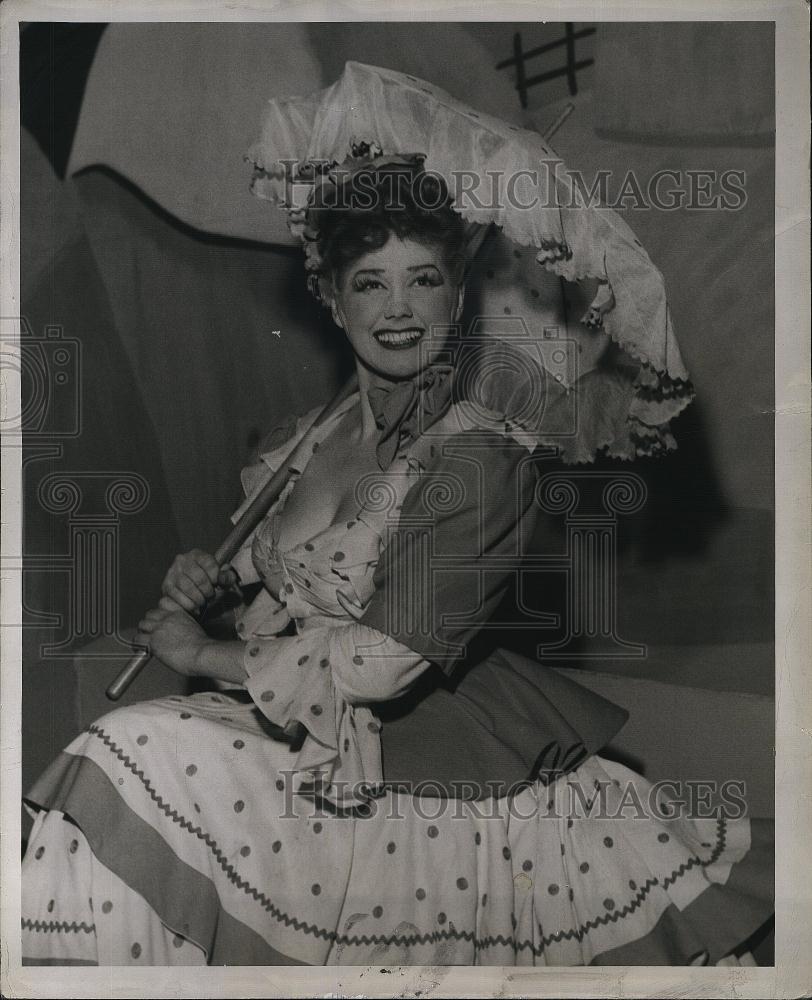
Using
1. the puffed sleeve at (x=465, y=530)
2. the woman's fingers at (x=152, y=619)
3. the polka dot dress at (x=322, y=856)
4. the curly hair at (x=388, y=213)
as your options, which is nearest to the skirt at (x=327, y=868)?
the polka dot dress at (x=322, y=856)

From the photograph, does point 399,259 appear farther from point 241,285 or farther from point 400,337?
point 241,285

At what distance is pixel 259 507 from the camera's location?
258 centimetres

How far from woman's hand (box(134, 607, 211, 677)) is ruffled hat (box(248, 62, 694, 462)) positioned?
0.86 meters

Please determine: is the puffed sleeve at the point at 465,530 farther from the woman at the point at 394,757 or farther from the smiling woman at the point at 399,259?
the smiling woman at the point at 399,259

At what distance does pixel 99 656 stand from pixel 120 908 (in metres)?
0.57

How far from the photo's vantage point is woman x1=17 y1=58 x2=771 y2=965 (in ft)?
8.09

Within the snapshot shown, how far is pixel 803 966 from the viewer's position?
100 inches

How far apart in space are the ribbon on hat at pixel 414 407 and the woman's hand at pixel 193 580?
463mm

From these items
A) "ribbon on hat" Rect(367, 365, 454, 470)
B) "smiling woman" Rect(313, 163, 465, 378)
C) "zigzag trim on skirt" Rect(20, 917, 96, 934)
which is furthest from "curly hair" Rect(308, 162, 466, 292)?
"zigzag trim on skirt" Rect(20, 917, 96, 934)

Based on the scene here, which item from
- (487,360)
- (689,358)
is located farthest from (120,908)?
(689,358)

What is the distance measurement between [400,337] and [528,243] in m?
0.37

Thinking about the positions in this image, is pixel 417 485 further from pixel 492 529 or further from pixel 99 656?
pixel 99 656

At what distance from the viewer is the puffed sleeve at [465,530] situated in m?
2.50

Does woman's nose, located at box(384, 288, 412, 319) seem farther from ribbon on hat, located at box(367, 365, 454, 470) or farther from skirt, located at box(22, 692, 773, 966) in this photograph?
skirt, located at box(22, 692, 773, 966)
